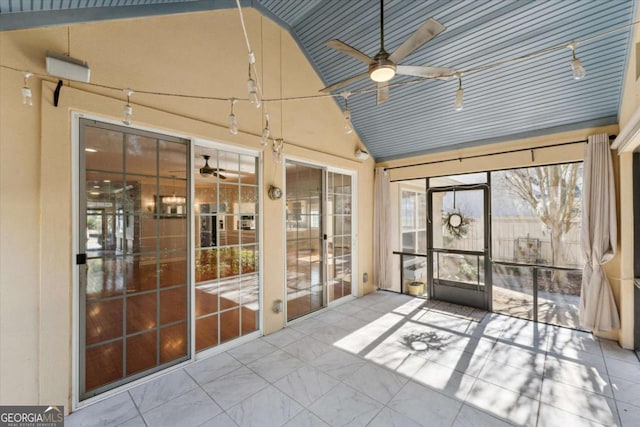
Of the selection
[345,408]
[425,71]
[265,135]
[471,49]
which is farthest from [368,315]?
[471,49]

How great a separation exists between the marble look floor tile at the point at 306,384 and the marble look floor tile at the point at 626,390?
7.71 feet

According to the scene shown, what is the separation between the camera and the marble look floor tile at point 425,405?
2.00 m

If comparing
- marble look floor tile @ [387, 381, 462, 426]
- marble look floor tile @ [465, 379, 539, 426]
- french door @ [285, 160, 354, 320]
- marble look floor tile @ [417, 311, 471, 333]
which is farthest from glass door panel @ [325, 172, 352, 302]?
marble look floor tile @ [465, 379, 539, 426]

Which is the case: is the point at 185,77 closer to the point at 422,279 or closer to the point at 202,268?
the point at 202,268

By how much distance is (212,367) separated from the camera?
2678 millimetres

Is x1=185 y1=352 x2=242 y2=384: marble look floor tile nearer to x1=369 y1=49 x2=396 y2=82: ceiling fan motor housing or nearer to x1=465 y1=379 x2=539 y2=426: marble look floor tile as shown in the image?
x1=465 y1=379 x2=539 y2=426: marble look floor tile

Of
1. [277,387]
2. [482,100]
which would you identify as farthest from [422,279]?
[277,387]

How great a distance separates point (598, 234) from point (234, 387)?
Answer: 14.1 ft

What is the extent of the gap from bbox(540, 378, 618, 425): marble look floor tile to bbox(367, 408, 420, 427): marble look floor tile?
1182mm

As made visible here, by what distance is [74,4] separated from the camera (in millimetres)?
2012

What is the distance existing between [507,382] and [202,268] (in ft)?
10.3

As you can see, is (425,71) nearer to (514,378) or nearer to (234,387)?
(514,378)

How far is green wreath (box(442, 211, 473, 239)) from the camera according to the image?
4.43 meters

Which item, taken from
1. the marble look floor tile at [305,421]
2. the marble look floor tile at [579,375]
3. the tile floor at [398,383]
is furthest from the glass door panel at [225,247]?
the marble look floor tile at [579,375]
